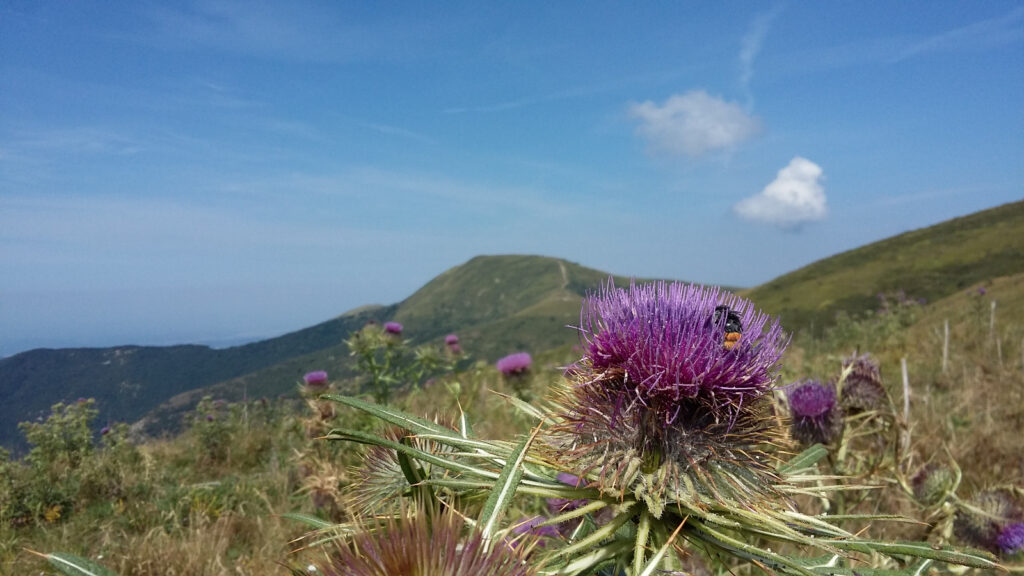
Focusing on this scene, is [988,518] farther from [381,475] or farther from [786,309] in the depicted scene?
[786,309]

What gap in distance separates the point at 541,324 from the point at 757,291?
257 feet

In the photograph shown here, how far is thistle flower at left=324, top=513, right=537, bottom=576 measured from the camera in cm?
123

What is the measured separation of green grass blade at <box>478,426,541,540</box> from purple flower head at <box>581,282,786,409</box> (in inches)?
29.0

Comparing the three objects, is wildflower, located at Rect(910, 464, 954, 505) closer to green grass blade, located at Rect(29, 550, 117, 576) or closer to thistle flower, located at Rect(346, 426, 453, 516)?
thistle flower, located at Rect(346, 426, 453, 516)

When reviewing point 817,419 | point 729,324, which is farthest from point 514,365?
point 729,324

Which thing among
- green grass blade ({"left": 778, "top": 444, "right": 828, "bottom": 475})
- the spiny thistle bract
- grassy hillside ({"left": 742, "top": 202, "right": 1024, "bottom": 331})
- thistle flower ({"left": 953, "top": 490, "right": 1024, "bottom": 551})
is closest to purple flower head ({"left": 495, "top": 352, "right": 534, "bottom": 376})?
thistle flower ({"left": 953, "top": 490, "right": 1024, "bottom": 551})

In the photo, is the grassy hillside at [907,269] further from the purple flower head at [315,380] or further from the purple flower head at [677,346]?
the purple flower head at [677,346]

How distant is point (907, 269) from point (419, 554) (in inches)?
3904

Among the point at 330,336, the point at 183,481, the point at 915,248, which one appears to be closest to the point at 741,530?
the point at 183,481

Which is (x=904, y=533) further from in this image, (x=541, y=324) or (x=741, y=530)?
A: (x=541, y=324)

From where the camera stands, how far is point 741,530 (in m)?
1.95

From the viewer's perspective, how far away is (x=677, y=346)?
223 cm

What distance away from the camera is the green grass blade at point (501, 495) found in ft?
4.53

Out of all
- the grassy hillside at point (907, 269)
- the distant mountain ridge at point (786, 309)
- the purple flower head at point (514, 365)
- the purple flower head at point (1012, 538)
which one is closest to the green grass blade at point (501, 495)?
the purple flower head at point (1012, 538)
